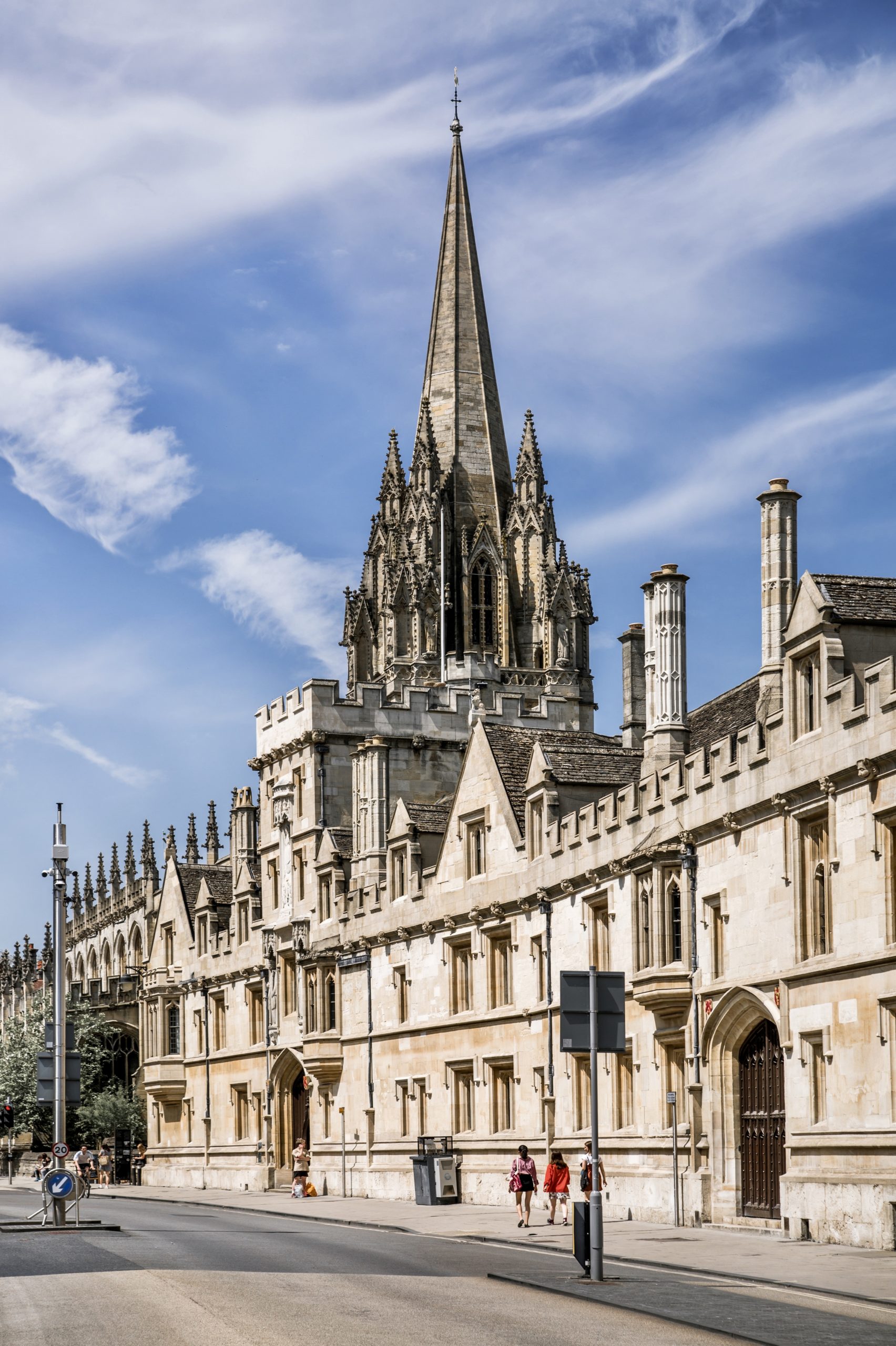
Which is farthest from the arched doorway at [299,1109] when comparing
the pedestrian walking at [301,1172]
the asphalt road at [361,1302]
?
the asphalt road at [361,1302]

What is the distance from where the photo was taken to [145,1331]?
52.4 feet

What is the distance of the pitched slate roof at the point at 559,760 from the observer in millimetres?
41688

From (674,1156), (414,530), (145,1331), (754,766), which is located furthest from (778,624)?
(414,530)

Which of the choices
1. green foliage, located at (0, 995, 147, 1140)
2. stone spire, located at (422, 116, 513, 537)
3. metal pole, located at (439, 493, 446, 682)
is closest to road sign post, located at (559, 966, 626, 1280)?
green foliage, located at (0, 995, 147, 1140)

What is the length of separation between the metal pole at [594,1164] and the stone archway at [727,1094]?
10379 mm

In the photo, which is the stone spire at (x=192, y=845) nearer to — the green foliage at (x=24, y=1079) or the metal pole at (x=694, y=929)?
the green foliage at (x=24, y=1079)

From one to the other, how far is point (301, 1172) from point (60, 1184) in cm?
2218

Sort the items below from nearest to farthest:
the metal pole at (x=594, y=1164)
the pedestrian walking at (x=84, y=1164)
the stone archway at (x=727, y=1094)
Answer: the metal pole at (x=594, y=1164) → the stone archway at (x=727, y=1094) → the pedestrian walking at (x=84, y=1164)

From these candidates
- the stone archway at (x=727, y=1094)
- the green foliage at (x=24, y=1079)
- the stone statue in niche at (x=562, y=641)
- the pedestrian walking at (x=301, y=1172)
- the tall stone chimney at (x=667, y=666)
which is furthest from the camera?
the stone statue in niche at (x=562, y=641)

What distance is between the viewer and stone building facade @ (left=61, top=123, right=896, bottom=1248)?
93.4 feet

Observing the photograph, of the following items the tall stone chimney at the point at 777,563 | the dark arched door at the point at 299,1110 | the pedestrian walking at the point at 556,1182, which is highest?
the tall stone chimney at the point at 777,563

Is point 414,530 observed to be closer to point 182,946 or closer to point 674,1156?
point 182,946

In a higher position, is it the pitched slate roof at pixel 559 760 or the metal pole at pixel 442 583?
the metal pole at pixel 442 583

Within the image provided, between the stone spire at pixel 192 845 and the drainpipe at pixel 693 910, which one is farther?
the stone spire at pixel 192 845
